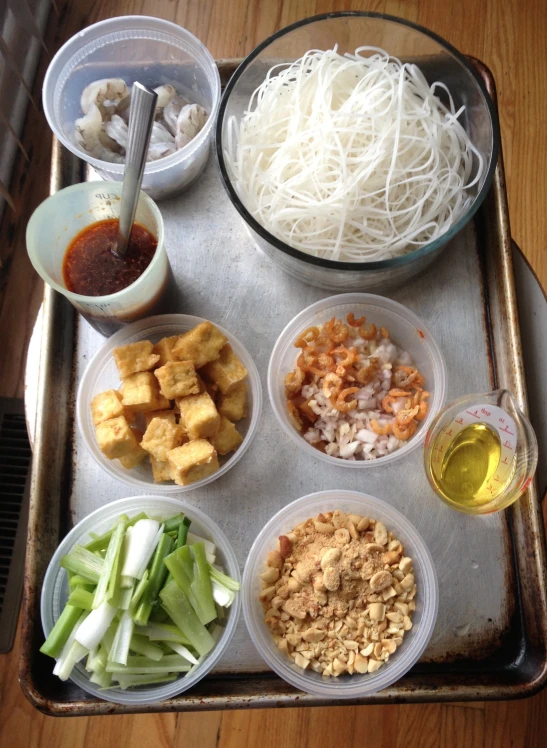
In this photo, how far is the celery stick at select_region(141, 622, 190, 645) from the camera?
4.16 ft

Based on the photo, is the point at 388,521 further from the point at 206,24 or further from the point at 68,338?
the point at 206,24

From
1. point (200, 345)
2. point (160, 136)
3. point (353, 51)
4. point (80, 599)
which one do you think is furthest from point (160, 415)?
point (353, 51)

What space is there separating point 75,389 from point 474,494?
90 centimetres

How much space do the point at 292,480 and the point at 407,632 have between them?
1.26ft

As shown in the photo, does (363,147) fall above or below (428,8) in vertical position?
below

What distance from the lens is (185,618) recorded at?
1253mm

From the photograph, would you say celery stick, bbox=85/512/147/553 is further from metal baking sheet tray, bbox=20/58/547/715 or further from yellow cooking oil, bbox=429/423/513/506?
yellow cooking oil, bbox=429/423/513/506

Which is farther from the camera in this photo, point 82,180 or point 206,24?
point 206,24

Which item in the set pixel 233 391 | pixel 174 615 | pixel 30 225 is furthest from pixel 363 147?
pixel 174 615

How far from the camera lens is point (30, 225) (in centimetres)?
129

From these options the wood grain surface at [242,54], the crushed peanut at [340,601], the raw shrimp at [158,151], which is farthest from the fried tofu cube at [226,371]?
the wood grain surface at [242,54]

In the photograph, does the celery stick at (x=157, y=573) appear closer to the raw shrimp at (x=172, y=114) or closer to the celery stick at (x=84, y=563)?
the celery stick at (x=84, y=563)

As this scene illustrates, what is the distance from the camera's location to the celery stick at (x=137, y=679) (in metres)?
1.25

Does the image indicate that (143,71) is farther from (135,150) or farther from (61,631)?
(61,631)
